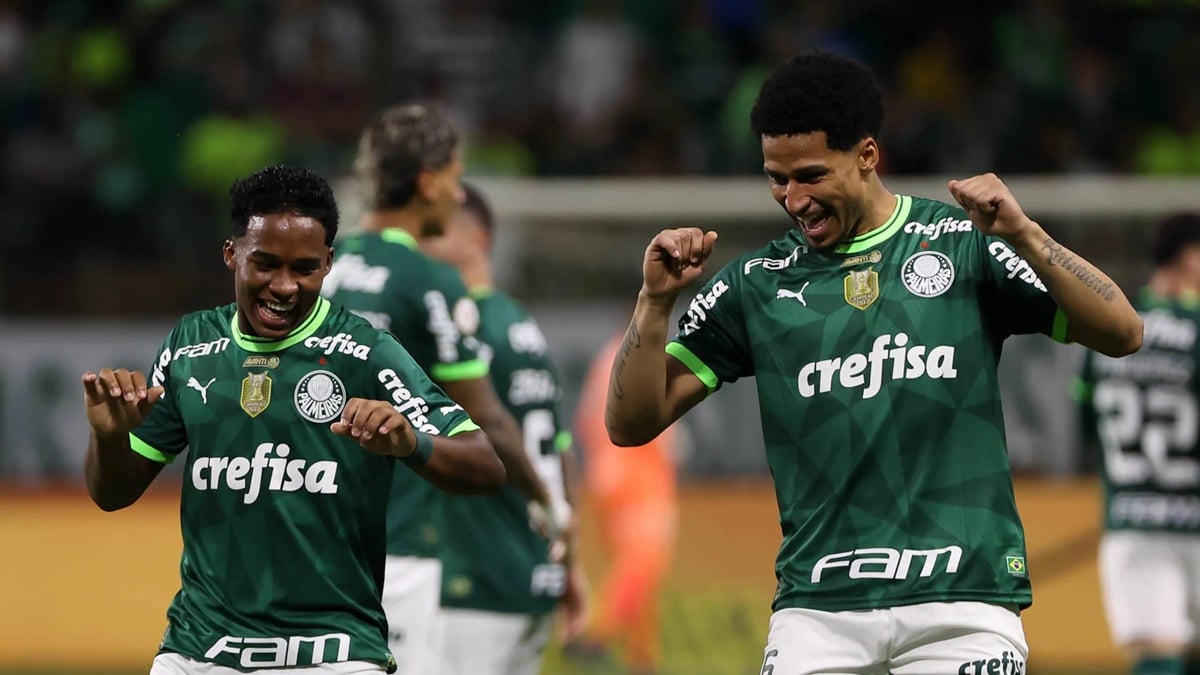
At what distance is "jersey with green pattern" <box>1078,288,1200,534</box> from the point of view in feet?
28.6

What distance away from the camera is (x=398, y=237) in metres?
6.18

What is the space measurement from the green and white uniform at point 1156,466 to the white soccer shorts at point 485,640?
3.40m

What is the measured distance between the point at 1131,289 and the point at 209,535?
8.94 m

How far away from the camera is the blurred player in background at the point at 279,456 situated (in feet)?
14.4

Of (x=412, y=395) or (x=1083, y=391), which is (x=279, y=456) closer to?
(x=412, y=395)

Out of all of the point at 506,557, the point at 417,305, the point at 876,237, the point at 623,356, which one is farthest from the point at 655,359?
the point at 506,557

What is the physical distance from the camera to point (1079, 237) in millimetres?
12133

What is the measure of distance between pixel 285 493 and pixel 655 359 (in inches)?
39.9

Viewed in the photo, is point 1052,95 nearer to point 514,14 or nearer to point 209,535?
point 514,14

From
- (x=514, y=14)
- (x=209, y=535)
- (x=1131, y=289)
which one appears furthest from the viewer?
(x=514, y=14)

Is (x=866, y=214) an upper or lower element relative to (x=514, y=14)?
lower

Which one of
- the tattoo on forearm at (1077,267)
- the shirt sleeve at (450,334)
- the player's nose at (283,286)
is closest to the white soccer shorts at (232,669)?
the player's nose at (283,286)

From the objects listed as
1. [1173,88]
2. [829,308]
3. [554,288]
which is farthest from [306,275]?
[1173,88]

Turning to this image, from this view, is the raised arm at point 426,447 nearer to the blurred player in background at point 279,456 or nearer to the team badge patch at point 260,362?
the blurred player in background at point 279,456
